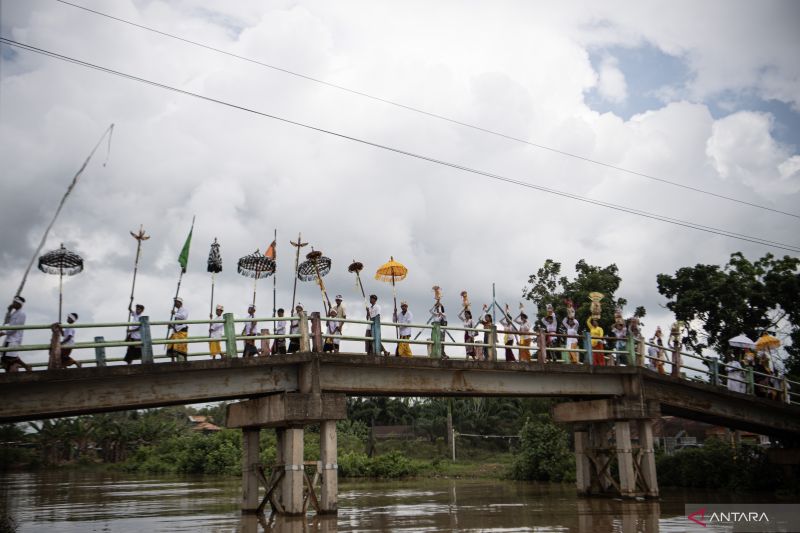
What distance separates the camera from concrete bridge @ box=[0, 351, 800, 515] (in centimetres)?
1488

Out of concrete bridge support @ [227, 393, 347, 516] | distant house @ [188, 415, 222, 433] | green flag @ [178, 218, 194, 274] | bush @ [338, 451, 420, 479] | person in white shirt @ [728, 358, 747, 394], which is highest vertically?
green flag @ [178, 218, 194, 274]

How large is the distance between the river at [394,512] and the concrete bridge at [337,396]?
3.97ft

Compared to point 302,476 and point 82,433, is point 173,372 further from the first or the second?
point 82,433

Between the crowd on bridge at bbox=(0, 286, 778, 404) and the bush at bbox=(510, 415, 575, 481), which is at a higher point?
the crowd on bridge at bbox=(0, 286, 778, 404)

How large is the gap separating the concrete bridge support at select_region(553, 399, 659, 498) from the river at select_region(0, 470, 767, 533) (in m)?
0.78

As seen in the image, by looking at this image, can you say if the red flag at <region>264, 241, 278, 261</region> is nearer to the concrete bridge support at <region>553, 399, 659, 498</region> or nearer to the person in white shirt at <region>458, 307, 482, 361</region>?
the person in white shirt at <region>458, 307, 482, 361</region>

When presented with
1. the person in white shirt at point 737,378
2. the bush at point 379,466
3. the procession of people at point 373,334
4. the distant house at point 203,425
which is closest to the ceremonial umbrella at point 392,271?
the procession of people at point 373,334

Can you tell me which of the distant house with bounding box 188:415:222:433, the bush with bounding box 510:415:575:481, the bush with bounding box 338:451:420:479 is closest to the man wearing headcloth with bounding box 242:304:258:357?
the bush with bounding box 510:415:575:481

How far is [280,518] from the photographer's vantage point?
17.2 metres

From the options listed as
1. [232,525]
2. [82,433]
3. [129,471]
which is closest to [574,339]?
[232,525]

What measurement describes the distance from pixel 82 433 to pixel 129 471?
9467 mm

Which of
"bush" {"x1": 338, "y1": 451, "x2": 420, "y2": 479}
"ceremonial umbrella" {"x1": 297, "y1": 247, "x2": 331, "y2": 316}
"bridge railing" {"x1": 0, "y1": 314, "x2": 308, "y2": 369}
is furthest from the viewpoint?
"bush" {"x1": 338, "y1": 451, "x2": 420, "y2": 479}

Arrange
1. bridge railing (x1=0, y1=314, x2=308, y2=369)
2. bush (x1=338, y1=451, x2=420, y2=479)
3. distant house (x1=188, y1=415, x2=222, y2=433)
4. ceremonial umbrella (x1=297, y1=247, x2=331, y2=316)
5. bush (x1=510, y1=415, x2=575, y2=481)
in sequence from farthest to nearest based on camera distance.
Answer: distant house (x1=188, y1=415, x2=222, y2=433)
bush (x1=338, y1=451, x2=420, y2=479)
bush (x1=510, y1=415, x2=575, y2=481)
ceremonial umbrella (x1=297, y1=247, x2=331, y2=316)
bridge railing (x1=0, y1=314, x2=308, y2=369)

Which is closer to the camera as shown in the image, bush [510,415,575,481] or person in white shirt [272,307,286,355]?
person in white shirt [272,307,286,355]
